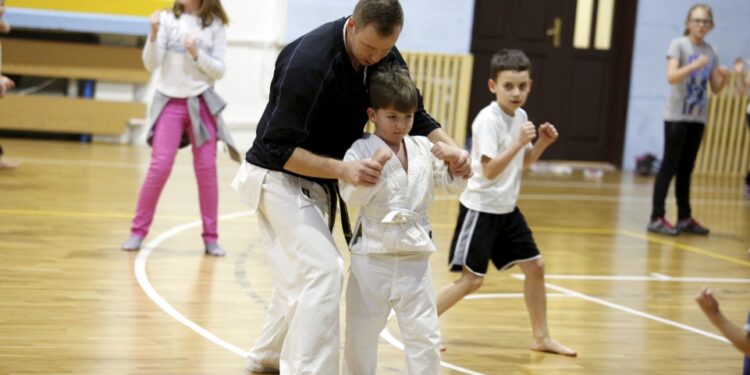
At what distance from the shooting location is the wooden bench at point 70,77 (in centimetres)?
1148

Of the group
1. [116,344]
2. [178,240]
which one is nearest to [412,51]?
[178,240]

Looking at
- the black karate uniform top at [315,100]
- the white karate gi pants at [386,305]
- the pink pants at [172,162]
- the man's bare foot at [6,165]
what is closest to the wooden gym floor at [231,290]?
the man's bare foot at [6,165]

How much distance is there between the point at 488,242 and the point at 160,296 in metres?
1.67

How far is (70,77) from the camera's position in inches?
458

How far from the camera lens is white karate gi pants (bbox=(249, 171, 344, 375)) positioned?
11.8 ft

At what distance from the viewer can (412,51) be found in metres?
12.7

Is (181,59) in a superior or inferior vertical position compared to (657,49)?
inferior

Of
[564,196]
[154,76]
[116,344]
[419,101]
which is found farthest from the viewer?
[154,76]

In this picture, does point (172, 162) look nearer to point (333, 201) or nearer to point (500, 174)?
point (500, 174)

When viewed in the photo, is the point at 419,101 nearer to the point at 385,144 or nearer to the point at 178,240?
the point at 385,144

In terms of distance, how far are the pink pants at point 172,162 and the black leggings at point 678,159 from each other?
12.8 feet

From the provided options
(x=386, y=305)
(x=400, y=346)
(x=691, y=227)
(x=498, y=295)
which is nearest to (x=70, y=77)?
(x=691, y=227)

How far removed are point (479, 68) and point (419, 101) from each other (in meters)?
9.44

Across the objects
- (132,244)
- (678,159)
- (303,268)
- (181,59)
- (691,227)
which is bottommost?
(691,227)
